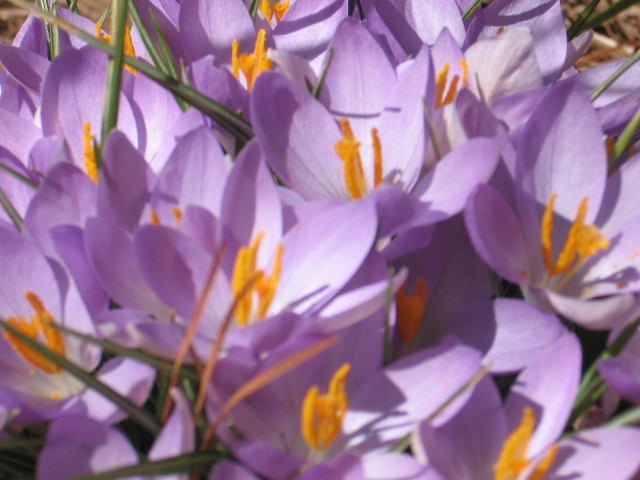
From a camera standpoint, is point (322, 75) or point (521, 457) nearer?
point (521, 457)

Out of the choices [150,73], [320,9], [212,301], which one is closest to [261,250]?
[212,301]

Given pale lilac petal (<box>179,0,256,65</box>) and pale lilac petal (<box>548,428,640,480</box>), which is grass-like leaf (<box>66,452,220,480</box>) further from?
pale lilac petal (<box>179,0,256,65</box>)

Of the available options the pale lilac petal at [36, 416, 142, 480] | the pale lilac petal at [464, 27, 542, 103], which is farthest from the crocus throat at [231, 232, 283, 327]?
the pale lilac petal at [464, 27, 542, 103]

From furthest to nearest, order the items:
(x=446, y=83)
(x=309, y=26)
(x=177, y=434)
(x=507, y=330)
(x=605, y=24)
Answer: (x=605, y=24)
(x=309, y=26)
(x=446, y=83)
(x=507, y=330)
(x=177, y=434)

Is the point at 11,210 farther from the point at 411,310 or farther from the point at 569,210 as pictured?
the point at 569,210

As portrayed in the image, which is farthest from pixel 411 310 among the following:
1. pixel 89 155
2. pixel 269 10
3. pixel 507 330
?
pixel 269 10

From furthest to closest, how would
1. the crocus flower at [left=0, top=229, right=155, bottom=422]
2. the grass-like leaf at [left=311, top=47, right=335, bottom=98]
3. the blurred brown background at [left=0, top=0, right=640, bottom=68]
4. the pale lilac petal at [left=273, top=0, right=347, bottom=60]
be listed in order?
1. the blurred brown background at [left=0, top=0, right=640, bottom=68]
2. the pale lilac petal at [left=273, top=0, right=347, bottom=60]
3. the grass-like leaf at [left=311, top=47, right=335, bottom=98]
4. the crocus flower at [left=0, top=229, right=155, bottom=422]
